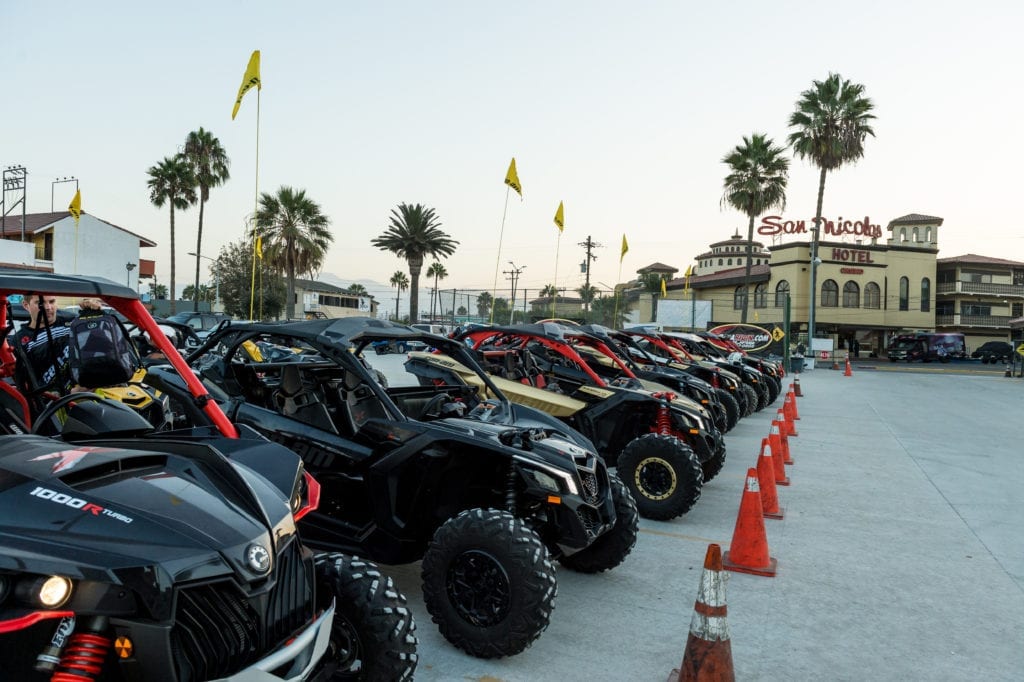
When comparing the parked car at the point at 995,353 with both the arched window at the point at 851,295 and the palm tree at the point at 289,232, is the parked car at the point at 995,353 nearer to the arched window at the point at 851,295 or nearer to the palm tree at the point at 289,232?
the arched window at the point at 851,295

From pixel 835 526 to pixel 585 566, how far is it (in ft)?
9.75

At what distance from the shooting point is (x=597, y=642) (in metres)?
4.21

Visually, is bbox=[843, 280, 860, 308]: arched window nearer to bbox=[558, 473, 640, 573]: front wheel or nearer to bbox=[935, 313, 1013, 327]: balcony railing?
bbox=[935, 313, 1013, 327]: balcony railing

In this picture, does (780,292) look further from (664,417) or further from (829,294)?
(664,417)

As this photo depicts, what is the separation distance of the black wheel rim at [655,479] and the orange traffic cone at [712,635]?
339 cm

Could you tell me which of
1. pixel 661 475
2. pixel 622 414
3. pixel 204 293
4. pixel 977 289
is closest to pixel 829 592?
pixel 661 475

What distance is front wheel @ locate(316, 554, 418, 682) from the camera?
108 inches

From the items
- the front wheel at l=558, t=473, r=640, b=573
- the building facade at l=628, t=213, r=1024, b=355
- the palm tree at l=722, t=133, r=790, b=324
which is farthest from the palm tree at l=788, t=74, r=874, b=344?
the front wheel at l=558, t=473, r=640, b=573

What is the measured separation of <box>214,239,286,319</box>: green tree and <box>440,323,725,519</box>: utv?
46455mm

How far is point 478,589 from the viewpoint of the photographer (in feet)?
12.7

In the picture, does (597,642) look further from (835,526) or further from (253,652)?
(835,526)

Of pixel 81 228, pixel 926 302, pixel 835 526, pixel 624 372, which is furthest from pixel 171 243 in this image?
pixel 926 302

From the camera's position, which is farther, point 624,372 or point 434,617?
point 624,372

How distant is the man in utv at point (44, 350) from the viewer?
152 inches
